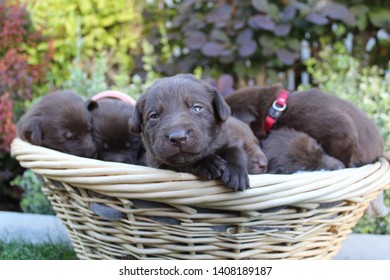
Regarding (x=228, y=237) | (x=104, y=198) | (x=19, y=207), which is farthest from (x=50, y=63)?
(x=228, y=237)

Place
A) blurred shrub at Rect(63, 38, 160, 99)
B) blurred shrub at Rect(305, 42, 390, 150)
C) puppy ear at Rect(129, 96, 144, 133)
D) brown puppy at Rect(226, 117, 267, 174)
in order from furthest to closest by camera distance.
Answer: blurred shrub at Rect(63, 38, 160, 99)
blurred shrub at Rect(305, 42, 390, 150)
brown puppy at Rect(226, 117, 267, 174)
puppy ear at Rect(129, 96, 144, 133)

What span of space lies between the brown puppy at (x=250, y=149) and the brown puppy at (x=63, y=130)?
89cm

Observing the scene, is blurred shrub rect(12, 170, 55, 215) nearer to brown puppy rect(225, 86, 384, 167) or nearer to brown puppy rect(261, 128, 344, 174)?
brown puppy rect(225, 86, 384, 167)

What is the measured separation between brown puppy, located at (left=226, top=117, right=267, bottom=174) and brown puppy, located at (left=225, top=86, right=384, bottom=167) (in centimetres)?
41

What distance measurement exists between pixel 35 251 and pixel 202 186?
1.68m

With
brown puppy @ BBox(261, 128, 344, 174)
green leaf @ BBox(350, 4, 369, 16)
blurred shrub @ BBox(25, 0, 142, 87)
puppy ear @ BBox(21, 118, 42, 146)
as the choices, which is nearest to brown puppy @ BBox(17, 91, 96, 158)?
puppy ear @ BBox(21, 118, 42, 146)

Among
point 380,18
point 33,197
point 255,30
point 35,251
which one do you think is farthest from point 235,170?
point 380,18

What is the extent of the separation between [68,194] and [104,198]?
0.31 metres

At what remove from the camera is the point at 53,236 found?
12.1 feet

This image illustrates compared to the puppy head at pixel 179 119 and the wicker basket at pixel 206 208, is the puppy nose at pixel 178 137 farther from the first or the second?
the wicker basket at pixel 206 208

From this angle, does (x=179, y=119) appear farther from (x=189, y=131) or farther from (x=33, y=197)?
(x=33, y=197)

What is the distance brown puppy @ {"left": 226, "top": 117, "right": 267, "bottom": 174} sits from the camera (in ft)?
9.02

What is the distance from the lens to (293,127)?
3.20 metres

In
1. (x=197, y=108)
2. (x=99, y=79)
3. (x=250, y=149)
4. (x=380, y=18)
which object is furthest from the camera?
(x=380, y=18)
